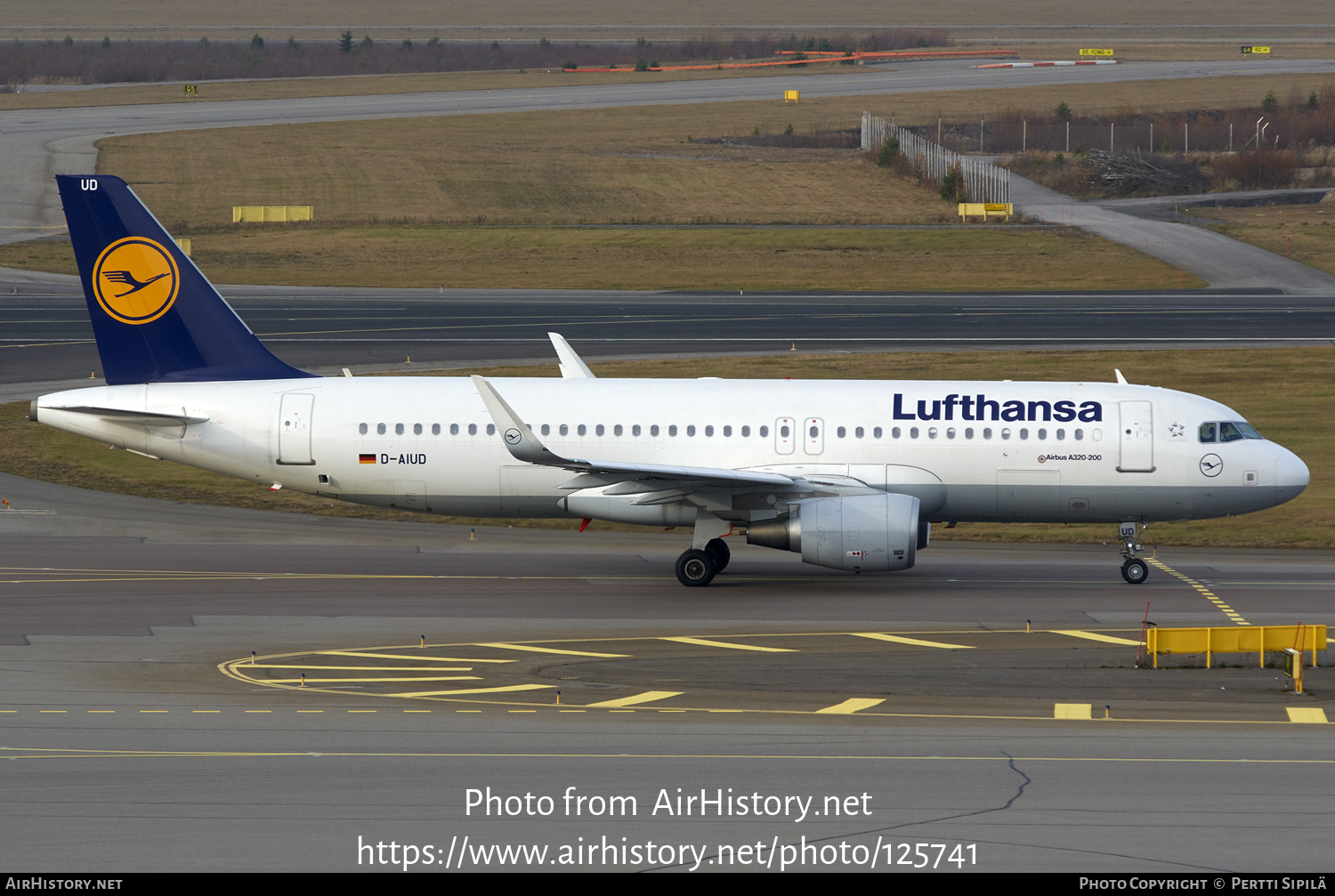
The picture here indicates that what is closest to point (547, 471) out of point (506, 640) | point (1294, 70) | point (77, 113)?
point (506, 640)

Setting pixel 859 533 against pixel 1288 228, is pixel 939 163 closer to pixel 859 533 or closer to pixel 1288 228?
pixel 1288 228

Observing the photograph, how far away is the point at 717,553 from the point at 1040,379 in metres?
23.4

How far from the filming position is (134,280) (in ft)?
101

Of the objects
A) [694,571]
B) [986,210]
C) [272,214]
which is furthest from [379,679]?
[986,210]

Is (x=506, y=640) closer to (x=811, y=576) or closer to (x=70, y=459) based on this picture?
(x=811, y=576)

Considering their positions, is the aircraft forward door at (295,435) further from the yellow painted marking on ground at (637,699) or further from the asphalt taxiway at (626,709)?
the yellow painted marking on ground at (637,699)

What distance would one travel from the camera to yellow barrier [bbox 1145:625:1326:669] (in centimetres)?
2338

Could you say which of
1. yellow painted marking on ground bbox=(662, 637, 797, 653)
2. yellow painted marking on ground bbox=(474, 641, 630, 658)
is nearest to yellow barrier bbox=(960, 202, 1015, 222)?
yellow painted marking on ground bbox=(662, 637, 797, 653)

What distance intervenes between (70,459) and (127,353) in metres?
12.0

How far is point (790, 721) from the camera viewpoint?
2027cm

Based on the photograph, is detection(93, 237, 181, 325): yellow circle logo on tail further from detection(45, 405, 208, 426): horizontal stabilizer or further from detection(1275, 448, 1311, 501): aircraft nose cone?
detection(1275, 448, 1311, 501): aircraft nose cone

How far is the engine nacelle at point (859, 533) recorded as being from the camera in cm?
2794

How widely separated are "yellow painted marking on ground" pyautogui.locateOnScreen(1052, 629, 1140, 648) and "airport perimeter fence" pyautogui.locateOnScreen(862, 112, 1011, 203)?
72363mm

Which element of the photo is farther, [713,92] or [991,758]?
[713,92]
